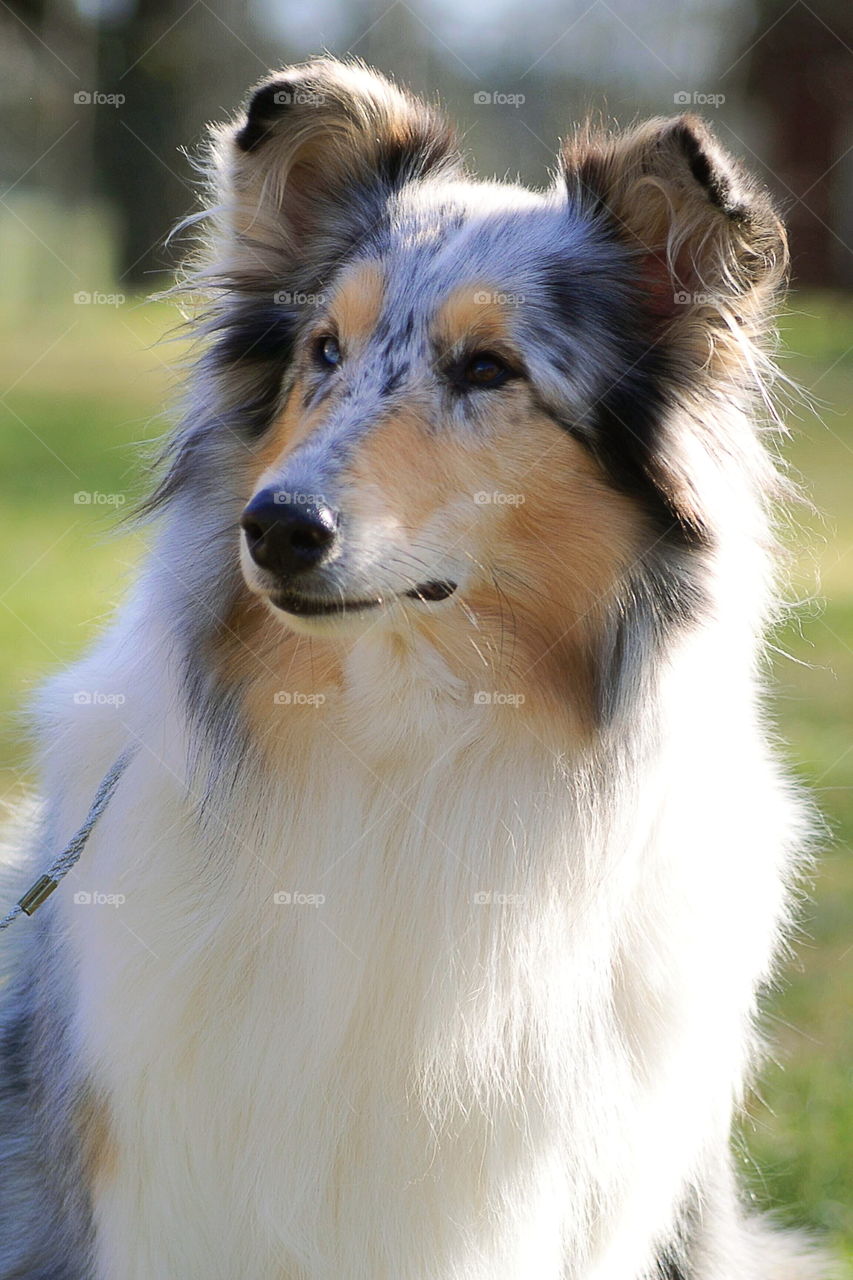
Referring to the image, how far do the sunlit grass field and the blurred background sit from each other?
0.06 metres

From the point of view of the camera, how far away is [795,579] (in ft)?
11.6

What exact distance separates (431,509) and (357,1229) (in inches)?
59.4

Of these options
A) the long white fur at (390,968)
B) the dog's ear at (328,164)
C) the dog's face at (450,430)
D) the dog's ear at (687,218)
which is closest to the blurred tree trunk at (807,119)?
the dog's ear at (328,164)

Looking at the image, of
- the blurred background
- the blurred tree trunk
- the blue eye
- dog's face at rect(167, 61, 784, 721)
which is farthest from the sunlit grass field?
the blurred tree trunk

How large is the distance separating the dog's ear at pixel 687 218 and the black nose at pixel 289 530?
0.95 m

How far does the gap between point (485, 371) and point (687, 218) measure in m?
Answer: 0.51

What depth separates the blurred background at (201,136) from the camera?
1176cm

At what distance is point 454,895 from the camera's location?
2.71m

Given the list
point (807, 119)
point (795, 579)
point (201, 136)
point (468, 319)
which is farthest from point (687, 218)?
point (807, 119)

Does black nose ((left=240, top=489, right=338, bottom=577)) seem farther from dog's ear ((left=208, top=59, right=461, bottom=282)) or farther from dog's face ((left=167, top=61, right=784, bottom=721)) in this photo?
dog's ear ((left=208, top=59, right=461, bottom=282))

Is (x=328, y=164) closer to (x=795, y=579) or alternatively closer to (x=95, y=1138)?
(x=795, y=579)

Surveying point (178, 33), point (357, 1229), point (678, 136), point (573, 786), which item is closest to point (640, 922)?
point (573, 786)

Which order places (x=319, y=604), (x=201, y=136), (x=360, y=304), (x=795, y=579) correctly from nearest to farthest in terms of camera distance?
(x=319, y=604) < (x=360, y=304) < (x=795, y=579) < (x=201, y=136)

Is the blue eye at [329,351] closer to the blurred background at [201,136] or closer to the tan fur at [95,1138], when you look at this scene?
the tan fur at [95,1138]
